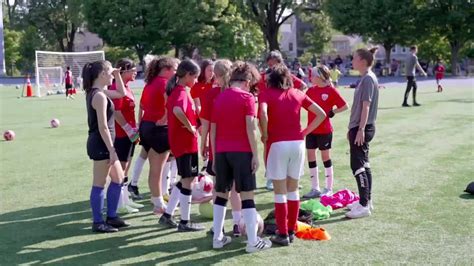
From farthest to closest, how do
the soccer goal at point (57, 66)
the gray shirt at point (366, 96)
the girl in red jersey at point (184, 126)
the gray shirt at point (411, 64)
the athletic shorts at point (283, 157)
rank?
the soccer goal at point (57, 66), the gray shirt at point (411, 64), the gray shirt at point (366, 96), the girl in red jersey at point (184, 126), the athletic shorts at point (283, 157)

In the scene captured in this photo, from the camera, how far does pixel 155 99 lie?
23.6 feet

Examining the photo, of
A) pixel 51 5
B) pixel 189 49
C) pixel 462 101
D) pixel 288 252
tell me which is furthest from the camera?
pixel 51 5

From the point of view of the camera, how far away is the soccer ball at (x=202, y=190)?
7539 millimetres

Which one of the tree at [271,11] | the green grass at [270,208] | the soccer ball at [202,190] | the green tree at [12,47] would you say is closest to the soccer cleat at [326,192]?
the green grass at [270,208]

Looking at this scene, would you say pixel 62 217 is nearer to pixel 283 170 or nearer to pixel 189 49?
pixel 283 170

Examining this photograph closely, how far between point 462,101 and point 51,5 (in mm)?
61502

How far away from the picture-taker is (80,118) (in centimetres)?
2009

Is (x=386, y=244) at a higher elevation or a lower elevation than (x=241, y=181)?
lower

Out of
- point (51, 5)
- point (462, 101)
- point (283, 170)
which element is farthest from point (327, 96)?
point (51, 5)

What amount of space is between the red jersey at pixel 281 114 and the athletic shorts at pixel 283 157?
0.06 m

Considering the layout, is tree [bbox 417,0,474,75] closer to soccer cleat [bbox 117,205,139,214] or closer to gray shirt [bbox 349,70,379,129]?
gray shirt [bbox 349,70,379,129]

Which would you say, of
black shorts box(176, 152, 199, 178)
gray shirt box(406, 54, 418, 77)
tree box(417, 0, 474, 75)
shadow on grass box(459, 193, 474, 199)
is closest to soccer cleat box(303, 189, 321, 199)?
shadow on grass box(459, 193, 474, 199)

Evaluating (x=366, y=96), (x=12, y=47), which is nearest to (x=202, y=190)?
(x=366, y=96)

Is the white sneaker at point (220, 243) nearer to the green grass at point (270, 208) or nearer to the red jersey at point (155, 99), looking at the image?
the green grass at point (270, 208)
